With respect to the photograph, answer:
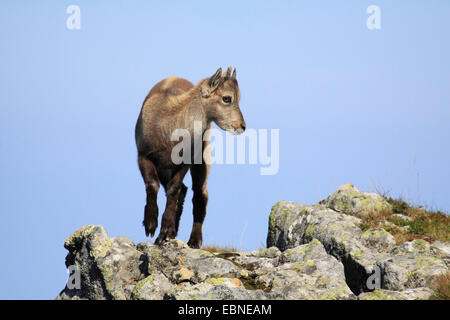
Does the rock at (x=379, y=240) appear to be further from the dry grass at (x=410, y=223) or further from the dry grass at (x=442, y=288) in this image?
the dry grass at (x=442, y=288)

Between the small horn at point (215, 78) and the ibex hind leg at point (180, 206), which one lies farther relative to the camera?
the ibex hind leg at point (180, 206)

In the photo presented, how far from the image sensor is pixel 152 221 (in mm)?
12359

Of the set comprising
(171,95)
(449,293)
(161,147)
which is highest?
(171,95)

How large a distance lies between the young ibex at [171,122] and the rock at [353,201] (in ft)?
12.7

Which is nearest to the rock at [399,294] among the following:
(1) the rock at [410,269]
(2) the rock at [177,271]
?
(2) the rock at [177,271]

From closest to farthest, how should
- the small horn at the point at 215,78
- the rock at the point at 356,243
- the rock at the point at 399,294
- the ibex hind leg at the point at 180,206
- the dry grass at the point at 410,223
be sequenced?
the rock at the point at 399,294, the rock at the point at 356,243, the small horn at the point at 215,78, the dry grass at the point at 410,223, the ibex hind leg at the point at 180,206

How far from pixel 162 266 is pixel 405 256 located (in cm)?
486

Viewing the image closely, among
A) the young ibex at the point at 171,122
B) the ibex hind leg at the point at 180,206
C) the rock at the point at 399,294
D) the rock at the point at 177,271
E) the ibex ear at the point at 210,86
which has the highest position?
the ibex ear at the point at 210,86

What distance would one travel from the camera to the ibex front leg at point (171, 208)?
11984mm

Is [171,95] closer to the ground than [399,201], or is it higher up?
higher up

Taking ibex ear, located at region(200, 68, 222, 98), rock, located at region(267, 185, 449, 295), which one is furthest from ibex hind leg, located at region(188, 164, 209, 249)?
ibex ear, located at region(200, 68, 222, 98)
